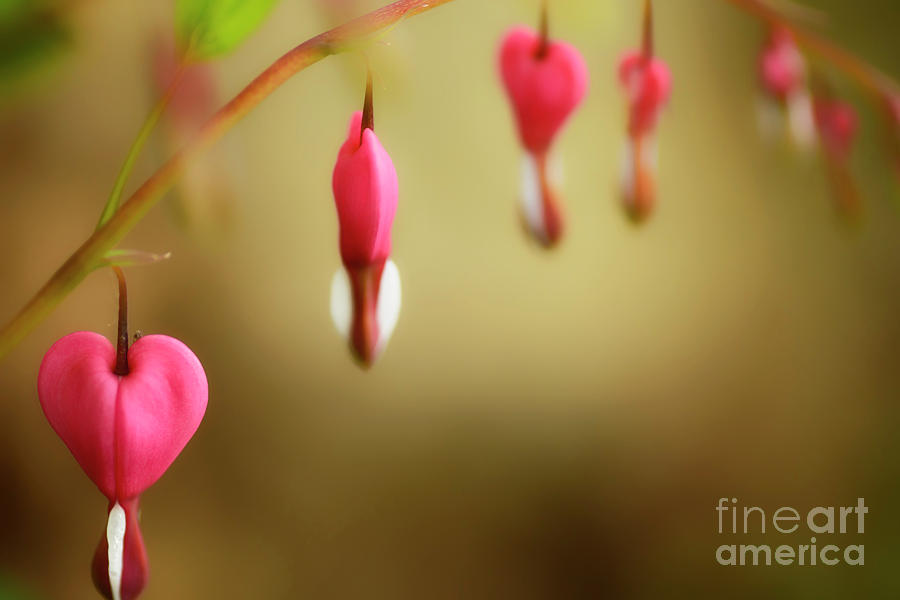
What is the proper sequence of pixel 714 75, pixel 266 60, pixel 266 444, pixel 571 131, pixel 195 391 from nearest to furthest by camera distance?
pixel 195 391 → pixel 266 60 → pixel 266 444 → pixel 571 131 → pixel 714 75

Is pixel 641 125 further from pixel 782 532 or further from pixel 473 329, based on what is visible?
pixel 782 532

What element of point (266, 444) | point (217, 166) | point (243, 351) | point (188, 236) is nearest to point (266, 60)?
point (217, 166)

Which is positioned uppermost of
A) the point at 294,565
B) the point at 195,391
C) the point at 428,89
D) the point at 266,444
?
the point at 428,89

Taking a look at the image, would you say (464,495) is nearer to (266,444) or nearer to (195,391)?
(266,444)

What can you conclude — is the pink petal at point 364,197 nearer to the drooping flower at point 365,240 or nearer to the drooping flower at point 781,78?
the drooping flower at point 365,240

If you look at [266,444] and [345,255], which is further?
[266,444]

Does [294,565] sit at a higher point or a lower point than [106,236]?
lower

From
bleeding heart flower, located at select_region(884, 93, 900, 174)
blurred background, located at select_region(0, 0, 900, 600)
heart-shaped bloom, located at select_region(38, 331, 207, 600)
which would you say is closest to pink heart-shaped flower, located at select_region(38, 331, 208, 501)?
heart-shaped bloom, located at select_region(38, 331, 207, 600)

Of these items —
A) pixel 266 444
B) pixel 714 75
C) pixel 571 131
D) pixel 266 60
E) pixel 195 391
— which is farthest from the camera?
pixel 714 75
